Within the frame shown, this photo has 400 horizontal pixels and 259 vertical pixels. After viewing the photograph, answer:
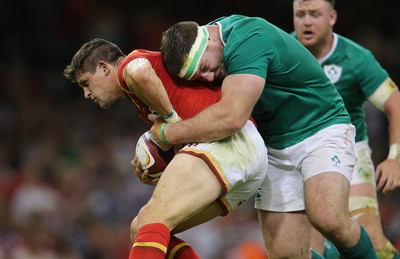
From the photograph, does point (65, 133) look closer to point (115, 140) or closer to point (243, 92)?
point (115, 140)

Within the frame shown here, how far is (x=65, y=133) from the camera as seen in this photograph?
33.0 feet

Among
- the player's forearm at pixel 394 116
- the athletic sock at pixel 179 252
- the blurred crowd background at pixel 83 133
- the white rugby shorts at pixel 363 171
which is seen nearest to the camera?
the athletic sock at pixel 179 252

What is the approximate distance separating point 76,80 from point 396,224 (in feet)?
14.6

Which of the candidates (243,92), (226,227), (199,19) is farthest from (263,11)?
(243,92)

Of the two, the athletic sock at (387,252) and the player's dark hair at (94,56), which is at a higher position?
the player's dark hair at (94,56)

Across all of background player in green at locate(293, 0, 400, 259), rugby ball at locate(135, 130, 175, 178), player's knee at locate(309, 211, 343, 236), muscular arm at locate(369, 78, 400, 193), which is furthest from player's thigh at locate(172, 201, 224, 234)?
background player in green at locate(293, 0, 400, 259)

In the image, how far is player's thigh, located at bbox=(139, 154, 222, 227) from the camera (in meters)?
4.09

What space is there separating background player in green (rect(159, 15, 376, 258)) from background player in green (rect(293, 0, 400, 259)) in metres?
0.75

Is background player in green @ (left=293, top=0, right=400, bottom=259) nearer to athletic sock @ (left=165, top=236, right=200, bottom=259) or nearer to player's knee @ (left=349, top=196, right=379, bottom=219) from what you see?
player's knee @ (left=349, top=196, right=379, bottom=219)

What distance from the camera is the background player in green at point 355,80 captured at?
18.0ft

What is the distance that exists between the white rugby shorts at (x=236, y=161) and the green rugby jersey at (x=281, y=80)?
0.85ft

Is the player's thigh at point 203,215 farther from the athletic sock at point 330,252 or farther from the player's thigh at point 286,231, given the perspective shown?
the athletic sock at point 330,252

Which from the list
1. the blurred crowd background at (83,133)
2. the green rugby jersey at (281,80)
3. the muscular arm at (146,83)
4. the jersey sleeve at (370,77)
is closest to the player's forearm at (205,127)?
the muscular arm at (146,83)

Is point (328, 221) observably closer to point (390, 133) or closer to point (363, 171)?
point (390, 133)
